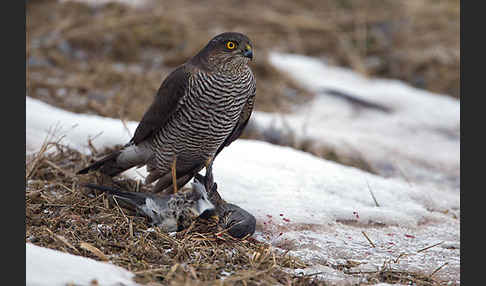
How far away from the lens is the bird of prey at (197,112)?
9.86 feet

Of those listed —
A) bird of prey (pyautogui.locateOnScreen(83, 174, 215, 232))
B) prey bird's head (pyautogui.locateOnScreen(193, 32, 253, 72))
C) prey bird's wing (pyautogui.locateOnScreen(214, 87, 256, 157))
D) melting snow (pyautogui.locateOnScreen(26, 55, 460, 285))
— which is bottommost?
melting snow (pyautogui.locateOnScreen(26, 55, 460, 285))

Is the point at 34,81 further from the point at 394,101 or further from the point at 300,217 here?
the point at 394,101

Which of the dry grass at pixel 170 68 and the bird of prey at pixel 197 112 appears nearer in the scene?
the dry grass at pixel 170 68

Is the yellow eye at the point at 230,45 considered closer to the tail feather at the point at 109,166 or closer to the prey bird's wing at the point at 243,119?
the prey bird's wing at the point at 243,119

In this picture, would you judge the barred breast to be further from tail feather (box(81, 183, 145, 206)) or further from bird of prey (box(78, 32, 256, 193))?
tail feather (box(81, 183, 145, 206))

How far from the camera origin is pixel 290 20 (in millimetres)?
7961

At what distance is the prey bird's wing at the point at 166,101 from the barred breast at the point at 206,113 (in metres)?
0.04

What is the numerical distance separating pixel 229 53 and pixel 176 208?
3.24 feet

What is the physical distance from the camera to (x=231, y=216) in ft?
9.27

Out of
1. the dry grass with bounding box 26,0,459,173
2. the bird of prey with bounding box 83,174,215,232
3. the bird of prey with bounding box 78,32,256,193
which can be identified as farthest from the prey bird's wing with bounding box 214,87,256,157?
the dry grass with bounding box 26,0,459,173

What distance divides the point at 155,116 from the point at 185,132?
0.79 ft

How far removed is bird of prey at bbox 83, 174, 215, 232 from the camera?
108 inches

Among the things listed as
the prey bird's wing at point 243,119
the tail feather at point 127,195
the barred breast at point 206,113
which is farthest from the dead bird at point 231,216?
the prey bird's wing at point 243,119

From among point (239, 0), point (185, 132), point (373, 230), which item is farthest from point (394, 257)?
point (239, 0)
